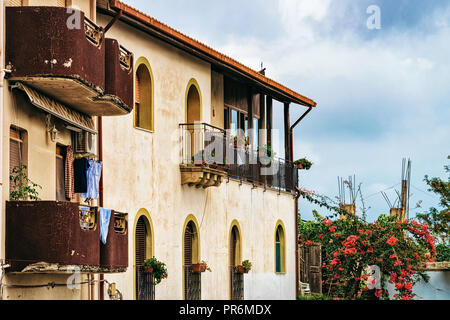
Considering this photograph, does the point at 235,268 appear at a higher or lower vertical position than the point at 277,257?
lower

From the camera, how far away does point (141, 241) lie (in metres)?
26.1

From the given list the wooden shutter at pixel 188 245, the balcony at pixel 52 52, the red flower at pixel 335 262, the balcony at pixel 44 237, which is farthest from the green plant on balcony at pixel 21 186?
the red flower at pixel 335 262

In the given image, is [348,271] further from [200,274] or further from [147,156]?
[147,156]

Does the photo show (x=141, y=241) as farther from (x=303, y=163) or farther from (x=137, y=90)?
(x=303, y=163)

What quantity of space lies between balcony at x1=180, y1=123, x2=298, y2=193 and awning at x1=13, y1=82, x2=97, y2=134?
6.18 m

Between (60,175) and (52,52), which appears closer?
(52,52)

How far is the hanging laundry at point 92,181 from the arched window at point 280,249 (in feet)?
48.2

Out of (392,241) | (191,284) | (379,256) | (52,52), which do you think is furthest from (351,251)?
(52,52)

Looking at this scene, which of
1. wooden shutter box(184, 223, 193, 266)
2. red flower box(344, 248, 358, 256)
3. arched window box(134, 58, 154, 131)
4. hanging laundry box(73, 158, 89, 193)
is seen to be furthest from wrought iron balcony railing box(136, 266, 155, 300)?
red flower box(344, 248, 358, 256)

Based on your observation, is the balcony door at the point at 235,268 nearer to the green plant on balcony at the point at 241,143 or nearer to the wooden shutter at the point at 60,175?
the green plant on balcony at the point at 241,143

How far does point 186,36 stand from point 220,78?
504 centimetres

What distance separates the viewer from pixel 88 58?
1964 centimetres

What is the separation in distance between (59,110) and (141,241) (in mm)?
6505
